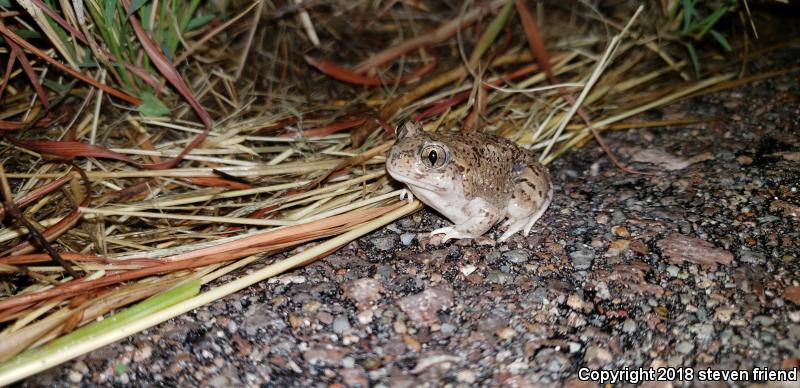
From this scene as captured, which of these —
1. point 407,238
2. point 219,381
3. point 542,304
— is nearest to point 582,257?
point 542,304

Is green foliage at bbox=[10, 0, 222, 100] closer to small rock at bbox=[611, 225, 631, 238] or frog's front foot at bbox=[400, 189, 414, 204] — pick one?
frog's front foot at bbox=[400, 189, 414, 204]

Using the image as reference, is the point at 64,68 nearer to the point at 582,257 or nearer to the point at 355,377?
the point at 355,377

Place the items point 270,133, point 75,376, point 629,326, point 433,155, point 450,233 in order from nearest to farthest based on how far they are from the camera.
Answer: point 75,376 < point 629,326 < point 433,155 < point 450,233 < point 270,133

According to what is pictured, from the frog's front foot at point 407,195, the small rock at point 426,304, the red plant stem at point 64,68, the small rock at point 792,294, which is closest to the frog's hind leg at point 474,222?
the frog's front foot at point 407,195

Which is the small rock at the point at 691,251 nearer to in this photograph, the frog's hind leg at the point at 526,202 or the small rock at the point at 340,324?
the frog's hind leg at the point at 526,202

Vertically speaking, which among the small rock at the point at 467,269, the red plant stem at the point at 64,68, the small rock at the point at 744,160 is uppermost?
the red plant stem at the point at 64,68

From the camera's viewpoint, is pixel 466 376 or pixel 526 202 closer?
pixel 466 376

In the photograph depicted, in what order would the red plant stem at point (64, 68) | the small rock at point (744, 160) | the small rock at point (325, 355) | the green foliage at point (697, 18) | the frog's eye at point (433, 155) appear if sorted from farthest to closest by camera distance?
the green foliage at point (697, 18) → the small rock at point (744, 160) → the red plant stem at point (64, 68) → the frog's eye at point (433, 155) → the small rock at point (325, 355)

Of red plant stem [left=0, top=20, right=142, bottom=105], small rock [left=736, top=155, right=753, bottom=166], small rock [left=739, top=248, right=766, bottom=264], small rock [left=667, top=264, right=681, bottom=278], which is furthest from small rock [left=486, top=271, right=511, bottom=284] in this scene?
red plant stem [left=0, top=20, right=142, bottom=105]

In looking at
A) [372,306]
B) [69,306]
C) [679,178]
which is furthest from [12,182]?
[679,178]
